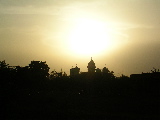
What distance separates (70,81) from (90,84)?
7452 millimetres

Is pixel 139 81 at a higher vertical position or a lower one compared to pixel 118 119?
higher

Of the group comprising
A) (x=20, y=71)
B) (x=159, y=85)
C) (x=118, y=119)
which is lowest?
(x=118, y=119)

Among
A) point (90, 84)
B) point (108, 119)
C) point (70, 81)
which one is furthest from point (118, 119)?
point (70, 81)

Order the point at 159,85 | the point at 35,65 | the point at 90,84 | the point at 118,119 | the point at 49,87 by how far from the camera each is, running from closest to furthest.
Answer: the point at 118,119 → the point at 159,85 → the point at 90,84 → the point at 49,87 → the point at 35,65

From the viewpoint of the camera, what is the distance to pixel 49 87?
69125 millimetres

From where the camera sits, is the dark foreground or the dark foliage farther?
the dark foliage

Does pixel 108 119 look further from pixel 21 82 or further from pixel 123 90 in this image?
pixel 21 82

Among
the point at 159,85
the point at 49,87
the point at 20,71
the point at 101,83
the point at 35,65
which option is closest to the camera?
the point at 159,85

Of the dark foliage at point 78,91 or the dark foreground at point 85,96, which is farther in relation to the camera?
the dark foliage at point 78,91

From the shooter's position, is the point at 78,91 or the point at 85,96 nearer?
the point at 85,96

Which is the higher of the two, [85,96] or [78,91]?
[78,91]

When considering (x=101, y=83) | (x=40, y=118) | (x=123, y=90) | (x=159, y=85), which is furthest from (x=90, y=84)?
(x=40, y=118)

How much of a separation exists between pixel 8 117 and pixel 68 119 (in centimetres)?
522

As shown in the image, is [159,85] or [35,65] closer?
[159,85]
